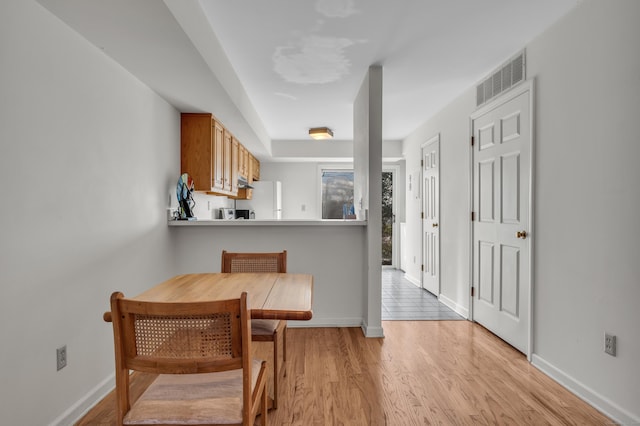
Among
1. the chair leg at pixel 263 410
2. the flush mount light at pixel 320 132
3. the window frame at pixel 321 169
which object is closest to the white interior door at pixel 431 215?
the flush mount light at pixel 320 132

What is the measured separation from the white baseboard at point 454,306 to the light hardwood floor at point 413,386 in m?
0.51

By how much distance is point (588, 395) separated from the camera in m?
2.10

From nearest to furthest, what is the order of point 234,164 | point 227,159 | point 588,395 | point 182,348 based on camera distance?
point 182,348 < point 588,395 < point 227,159 < point 234,164

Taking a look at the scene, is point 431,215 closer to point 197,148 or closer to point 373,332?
point 373,332

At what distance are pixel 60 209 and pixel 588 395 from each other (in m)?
3.08

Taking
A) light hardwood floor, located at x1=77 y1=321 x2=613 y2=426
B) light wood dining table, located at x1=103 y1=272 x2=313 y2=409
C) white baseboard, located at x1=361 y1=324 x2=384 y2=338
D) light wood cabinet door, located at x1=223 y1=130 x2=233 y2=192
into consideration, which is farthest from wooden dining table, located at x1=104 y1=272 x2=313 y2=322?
light wood cabinet door, located at x1=223 y1=130 x2=233 y2=192

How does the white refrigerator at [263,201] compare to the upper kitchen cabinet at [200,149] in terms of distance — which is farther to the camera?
the white refrigerator at [263,201]

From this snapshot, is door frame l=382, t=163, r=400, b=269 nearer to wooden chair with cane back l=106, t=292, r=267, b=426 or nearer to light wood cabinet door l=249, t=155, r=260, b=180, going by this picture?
light wood cabinet door l=249, t=155, r=260, b=180

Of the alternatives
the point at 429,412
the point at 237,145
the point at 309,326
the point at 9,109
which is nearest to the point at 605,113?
the point at 429,412

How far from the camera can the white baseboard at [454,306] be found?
376 cm

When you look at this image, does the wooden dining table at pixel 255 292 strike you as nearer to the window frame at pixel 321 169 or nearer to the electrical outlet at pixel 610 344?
the electrical outlet at pixel 610 344

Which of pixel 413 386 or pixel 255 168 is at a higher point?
pixel 255 168

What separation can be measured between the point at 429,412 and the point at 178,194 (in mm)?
2652

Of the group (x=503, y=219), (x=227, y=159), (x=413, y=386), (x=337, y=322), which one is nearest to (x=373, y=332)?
(x=337, y=322)
